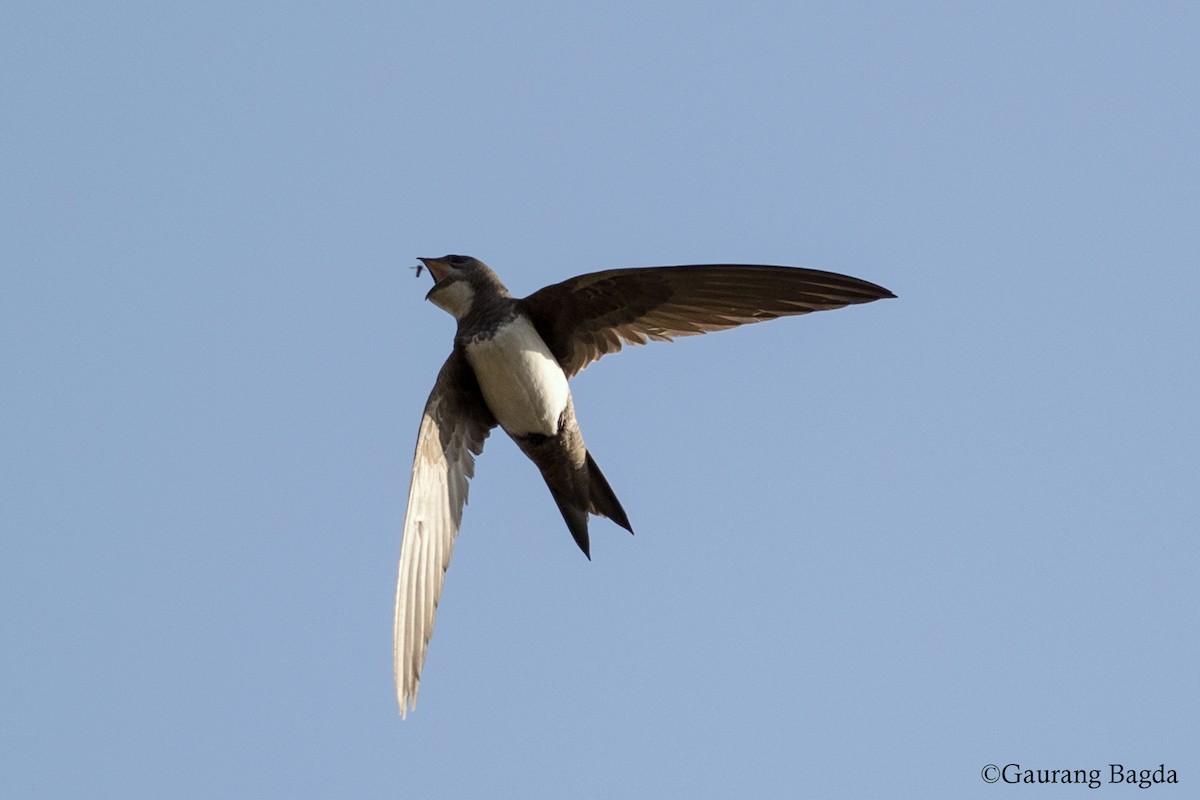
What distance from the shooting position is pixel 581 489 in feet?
28.1

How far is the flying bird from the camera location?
8148 mm

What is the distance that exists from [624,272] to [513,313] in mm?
669

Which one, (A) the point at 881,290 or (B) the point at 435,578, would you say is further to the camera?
(B) the point at 435,578

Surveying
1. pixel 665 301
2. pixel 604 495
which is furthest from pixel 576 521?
pixel 665 301

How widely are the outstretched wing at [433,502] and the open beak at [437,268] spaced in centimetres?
61

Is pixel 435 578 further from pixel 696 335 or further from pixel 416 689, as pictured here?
pixel 696 335

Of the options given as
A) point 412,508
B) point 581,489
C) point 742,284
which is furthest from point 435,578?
point 742,284

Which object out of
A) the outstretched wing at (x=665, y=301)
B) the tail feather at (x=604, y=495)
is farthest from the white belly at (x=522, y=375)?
the tail feather at (x=604, y=495)

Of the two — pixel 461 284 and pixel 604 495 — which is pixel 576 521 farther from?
pixel 461 284

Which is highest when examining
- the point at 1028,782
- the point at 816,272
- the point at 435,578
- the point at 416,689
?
the point at 816,272

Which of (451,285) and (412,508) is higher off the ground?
(451,285)

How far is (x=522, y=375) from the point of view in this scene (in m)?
8.20

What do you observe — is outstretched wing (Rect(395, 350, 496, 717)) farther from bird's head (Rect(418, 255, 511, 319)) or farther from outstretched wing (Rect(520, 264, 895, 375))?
outstretched wing (Rect(520, 264, 895, 375))

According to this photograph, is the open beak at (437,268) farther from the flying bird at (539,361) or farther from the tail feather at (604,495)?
the tail feather at (604,495)
